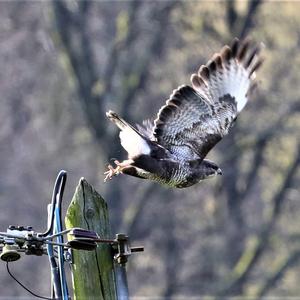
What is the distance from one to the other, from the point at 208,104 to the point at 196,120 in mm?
144

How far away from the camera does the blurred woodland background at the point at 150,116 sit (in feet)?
71.6

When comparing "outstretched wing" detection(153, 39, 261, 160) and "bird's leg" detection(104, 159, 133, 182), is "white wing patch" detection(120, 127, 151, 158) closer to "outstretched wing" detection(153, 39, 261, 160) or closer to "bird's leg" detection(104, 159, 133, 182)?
"bird's leg" detection(104, 159, 133, 182)

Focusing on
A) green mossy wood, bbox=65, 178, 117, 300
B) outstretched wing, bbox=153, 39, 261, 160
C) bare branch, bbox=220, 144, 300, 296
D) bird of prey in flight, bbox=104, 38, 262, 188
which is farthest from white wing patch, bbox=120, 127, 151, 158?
bare branch, bbox=220, 144, 300, 296

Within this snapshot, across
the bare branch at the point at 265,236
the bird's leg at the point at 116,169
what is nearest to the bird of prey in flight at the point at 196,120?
the bird's leg at the point at 116,169

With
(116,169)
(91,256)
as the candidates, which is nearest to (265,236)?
(116,169)

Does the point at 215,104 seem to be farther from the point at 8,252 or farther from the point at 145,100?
the point at 145,100

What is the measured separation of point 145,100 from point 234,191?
2.51 metres

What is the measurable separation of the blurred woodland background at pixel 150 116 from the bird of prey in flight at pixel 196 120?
1343cm

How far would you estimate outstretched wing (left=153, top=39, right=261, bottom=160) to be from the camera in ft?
23.6

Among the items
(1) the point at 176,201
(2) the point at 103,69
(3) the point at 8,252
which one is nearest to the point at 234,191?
(1) the point at 176,201

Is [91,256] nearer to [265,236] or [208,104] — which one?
[208,104]

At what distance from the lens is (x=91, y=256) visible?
488 cm

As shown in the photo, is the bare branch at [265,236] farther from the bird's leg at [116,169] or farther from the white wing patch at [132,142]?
the bird's leg at [116,169]

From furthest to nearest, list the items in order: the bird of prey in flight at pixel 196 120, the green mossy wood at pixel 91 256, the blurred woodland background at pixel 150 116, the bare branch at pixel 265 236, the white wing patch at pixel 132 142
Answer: the bare branch at pixel 265 236
the blurred woodland background at pixel 150 116
the bird of prey in flight at pixel 196 120
the white wing patch at pixel 132 142
the green mossy wood at pixel 91 256
